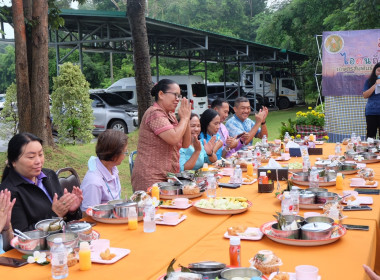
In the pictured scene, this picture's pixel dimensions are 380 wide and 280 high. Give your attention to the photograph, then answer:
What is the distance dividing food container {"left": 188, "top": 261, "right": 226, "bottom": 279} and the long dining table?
0.20m

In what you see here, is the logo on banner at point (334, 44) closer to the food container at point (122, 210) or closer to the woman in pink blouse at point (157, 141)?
the woman in pink blouse at point (157, 141)

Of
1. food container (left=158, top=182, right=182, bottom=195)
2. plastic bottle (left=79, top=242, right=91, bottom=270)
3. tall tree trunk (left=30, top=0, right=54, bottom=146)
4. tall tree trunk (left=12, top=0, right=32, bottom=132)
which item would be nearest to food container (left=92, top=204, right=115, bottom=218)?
food container (left=158, top=182, right=182, bottom=195)

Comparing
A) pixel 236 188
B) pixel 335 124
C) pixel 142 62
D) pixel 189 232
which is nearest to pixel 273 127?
pixel 335 124

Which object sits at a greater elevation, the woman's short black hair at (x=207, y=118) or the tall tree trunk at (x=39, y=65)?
the tall tree trunk at (x=39, y=65)

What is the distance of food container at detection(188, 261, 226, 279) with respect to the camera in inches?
73.5

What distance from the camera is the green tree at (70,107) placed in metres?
11.3

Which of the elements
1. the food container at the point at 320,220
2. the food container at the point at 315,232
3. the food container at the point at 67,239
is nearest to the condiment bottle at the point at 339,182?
the food container at the point at 320,220

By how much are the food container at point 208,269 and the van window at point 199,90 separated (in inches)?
630

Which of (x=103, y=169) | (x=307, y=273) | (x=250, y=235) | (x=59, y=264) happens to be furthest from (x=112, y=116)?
(x=307, y=273)

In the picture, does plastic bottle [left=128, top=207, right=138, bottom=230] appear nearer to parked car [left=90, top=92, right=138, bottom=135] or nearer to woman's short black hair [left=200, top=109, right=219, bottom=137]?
woman's short black hair [left=200, top=109, right=219, bottom=137]

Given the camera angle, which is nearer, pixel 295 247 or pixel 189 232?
pixel 295 247

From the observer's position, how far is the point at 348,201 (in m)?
3.09

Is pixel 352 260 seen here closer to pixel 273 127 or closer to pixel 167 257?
pixel 167 257

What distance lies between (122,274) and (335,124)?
29.8 ft
